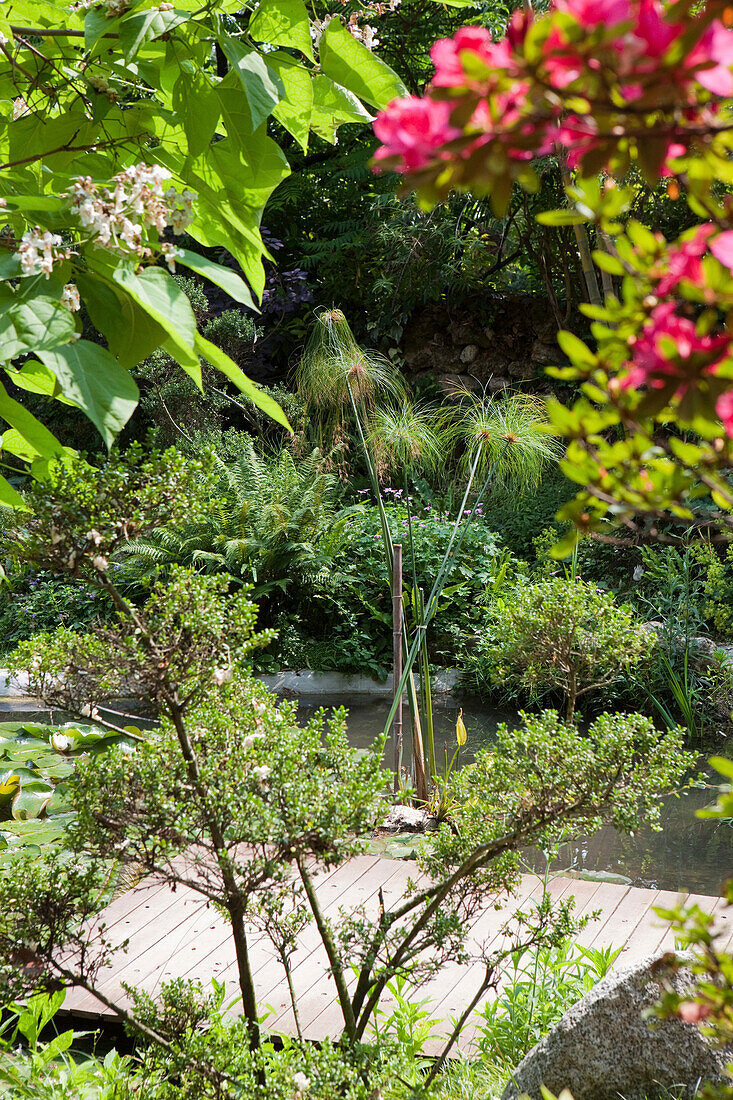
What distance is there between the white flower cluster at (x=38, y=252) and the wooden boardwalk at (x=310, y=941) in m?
1.87

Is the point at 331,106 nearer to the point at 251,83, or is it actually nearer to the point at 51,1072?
the point at 251,83

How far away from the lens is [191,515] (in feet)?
4.15

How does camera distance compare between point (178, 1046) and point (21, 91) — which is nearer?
point (21, 91)

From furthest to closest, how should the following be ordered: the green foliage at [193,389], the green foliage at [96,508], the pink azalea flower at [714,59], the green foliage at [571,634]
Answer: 1. the green foliage at [193,389]
2. the green foliage at [571,634]
3. the green foliage at [96,508]
4. the pink azalea flower at [714,59]

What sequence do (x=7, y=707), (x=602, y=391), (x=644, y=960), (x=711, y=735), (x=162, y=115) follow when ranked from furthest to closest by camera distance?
(x=7, y=707) < (x=711, y=735) < (x=644, y=960) < (x=162, y=115) < (x=602, y=391)

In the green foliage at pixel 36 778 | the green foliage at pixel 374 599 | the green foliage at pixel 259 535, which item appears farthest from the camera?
the green foliage at pixel 259 535

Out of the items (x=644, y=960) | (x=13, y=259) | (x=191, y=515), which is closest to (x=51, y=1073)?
(x=644, y=960)

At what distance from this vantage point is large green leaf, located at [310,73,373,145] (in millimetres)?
771

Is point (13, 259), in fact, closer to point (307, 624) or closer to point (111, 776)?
point (111, 776)

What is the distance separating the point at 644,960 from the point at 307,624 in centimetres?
488

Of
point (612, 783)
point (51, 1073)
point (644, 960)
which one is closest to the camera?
point (612, 783)

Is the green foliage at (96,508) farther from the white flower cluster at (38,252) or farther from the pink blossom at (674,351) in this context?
the pink blossom at (674,351)

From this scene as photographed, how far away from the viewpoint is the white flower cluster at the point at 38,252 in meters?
0.59

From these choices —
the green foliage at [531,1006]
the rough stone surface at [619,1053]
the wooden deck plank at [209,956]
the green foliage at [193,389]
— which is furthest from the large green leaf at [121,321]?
the green foliage at [193,389]
